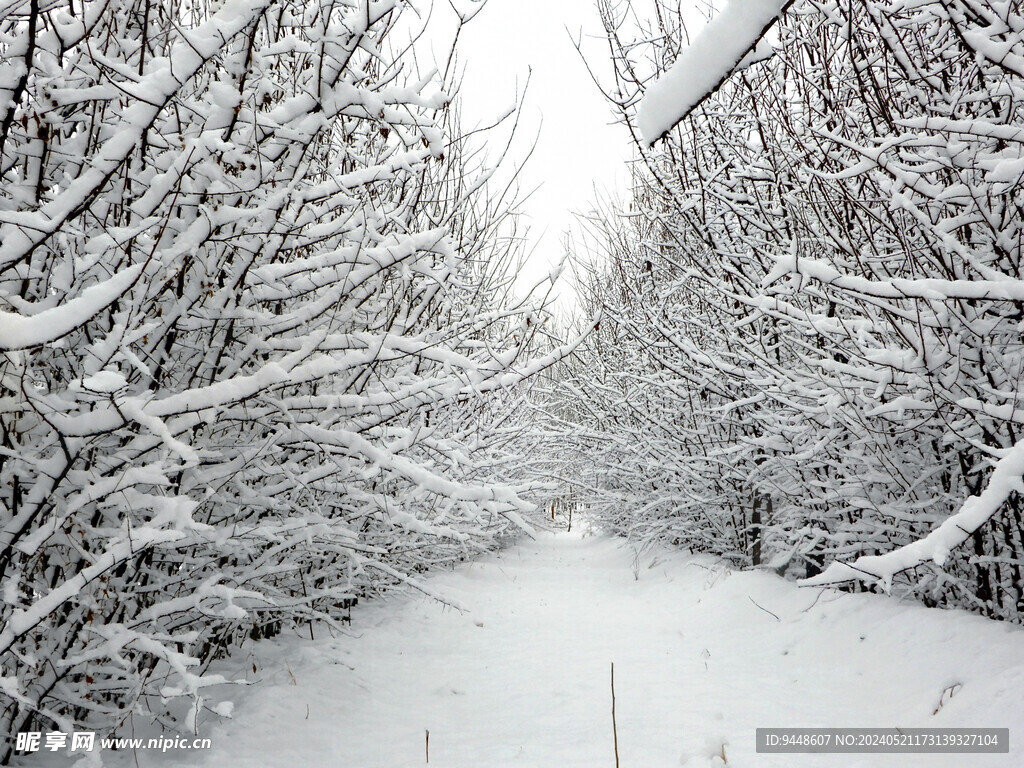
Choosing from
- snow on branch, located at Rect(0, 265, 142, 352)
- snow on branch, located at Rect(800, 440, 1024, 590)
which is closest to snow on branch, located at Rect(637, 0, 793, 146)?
snow on branch, located at Rect(800, 440, 1024, 590)

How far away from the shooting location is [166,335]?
2.23m

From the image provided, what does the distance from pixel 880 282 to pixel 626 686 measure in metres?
2.35

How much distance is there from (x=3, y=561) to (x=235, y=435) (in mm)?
871

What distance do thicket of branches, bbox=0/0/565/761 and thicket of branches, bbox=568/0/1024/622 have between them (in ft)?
4.01

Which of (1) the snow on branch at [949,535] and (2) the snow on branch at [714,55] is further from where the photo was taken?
(1) the snow on branch at [949,535]

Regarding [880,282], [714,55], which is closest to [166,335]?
[714,55]

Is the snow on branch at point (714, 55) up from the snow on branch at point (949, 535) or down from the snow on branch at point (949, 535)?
up

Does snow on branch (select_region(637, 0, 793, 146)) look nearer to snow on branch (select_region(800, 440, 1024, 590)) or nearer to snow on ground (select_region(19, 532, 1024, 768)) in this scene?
snow on branch (select_region(800, 440, 1024, 590))

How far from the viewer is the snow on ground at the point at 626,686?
7.84ft

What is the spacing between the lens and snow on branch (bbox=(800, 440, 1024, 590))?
51.4 inches

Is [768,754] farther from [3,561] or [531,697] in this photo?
[3,561]

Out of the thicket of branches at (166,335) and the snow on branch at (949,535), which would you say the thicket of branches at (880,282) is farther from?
the thicket of branches at (166,335)

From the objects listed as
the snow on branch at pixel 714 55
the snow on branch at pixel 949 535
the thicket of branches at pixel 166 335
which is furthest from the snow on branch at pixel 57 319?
the snow on branch at pixel 949 535

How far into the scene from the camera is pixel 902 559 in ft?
4.28
